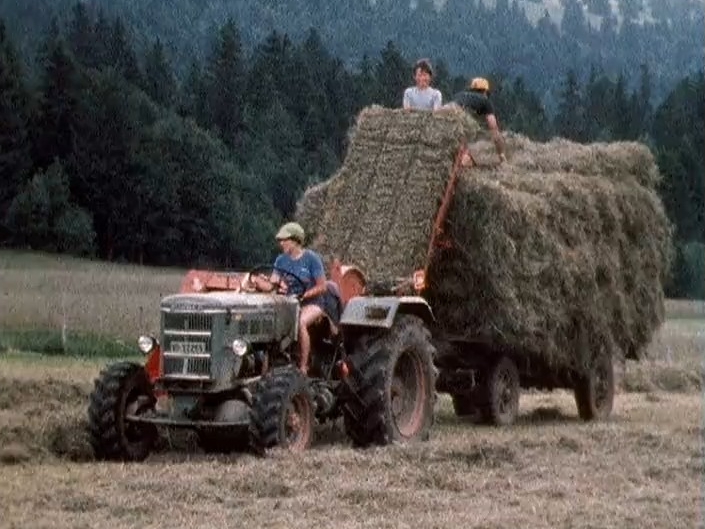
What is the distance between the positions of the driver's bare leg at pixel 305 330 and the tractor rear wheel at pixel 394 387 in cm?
57

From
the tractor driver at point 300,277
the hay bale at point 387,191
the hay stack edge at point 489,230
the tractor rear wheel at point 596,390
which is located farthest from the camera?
the tractor rear wheel at point 596,390

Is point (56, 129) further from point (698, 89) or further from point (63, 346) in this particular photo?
point (698, 89)

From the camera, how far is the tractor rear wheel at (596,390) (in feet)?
68.3

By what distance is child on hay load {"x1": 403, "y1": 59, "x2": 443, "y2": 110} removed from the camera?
Answer: 19016 mm

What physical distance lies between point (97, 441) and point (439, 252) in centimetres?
498

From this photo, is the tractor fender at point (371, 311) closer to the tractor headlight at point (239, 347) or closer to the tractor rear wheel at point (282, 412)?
the tractor rear wheel at point (282, 412)

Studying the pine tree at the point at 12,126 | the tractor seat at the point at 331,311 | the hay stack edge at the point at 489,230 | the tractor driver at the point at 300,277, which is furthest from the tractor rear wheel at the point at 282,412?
the pine tree at the point at 12,126

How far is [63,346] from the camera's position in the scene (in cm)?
2977

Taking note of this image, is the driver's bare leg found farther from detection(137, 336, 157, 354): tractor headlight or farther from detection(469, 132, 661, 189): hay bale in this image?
detection(469, 132, 661, 189): hay bale

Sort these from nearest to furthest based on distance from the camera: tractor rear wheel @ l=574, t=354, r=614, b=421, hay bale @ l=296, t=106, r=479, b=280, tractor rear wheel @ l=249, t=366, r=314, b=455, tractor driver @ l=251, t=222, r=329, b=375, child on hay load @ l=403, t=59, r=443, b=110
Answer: tractor rear wheel @ l=249, t=366, r=314, b=455
tractor driver @ l=251, t=222, r=329, b=375
hay bale @ l=296, t=106, r=479, b=280
child on hay load @ l=403, t=59, r=443, b=110
tractor rear wheel @ l=574, t=354, r=614, b=421

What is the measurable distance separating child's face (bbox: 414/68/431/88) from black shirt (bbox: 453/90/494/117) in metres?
0.49

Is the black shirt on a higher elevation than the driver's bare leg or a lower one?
higher

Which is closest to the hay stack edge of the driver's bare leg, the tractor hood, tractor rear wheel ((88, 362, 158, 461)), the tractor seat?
the tractor seat

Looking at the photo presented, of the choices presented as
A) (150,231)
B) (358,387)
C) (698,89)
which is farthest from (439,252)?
(698,89)
